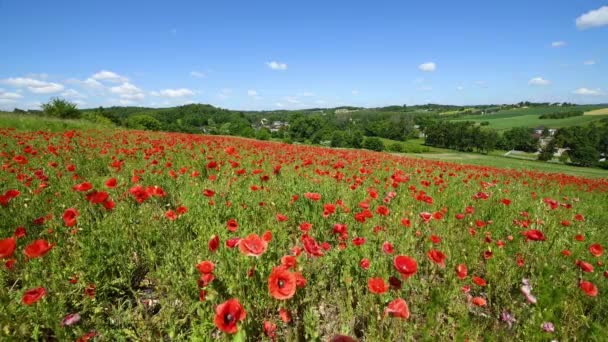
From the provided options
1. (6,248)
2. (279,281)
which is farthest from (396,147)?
(6,248)

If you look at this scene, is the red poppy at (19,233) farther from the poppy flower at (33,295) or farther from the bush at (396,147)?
the bush at (396,147)

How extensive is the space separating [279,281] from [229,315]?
1.11ft

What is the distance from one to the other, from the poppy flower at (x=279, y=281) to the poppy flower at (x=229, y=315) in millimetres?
205

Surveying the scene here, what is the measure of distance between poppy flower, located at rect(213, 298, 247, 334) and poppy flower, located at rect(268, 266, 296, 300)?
0.20 meters

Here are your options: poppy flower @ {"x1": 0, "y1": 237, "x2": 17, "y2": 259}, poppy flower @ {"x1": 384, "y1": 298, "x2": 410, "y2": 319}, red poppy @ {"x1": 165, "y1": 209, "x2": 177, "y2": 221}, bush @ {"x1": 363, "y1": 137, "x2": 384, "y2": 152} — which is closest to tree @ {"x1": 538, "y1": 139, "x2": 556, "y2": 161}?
bush @ {"x1": 363, "y1": 137, "x2": 384, "y2": 152}

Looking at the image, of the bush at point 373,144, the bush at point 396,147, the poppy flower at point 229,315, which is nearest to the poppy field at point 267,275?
the poppy flower at point 229,315

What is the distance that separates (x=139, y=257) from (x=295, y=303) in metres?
1.82

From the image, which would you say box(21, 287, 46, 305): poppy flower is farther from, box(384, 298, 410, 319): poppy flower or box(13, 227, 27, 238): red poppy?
box(384, 298, 410, 319): poppy flower

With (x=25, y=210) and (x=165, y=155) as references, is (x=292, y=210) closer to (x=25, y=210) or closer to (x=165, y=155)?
(x=25, y=210)

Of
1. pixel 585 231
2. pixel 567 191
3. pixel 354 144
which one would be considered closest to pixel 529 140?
pixel 354 144

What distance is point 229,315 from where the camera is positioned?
1.62m

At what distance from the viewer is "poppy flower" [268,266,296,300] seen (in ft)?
5.73

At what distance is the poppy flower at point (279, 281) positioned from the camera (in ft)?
5.73

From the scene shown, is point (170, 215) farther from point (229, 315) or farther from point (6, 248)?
point (229, 315)
